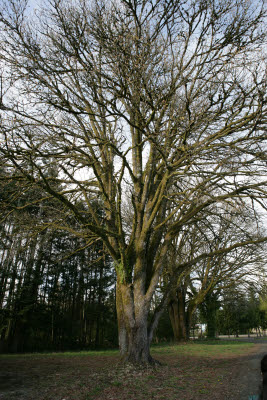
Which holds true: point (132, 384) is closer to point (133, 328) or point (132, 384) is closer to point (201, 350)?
point (133, 328)

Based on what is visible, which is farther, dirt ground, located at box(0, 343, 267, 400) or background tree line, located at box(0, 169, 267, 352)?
background tree line, located at box(0, 169, 267, 352)

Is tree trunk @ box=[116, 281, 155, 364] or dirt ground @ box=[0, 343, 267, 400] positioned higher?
tree trunk @ box=[116, 281, 155, 364]

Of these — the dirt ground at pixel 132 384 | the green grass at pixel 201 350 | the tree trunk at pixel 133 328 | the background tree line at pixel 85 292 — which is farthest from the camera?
the background tree line at pixel 85 292

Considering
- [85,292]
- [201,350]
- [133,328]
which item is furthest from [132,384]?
[85,292]

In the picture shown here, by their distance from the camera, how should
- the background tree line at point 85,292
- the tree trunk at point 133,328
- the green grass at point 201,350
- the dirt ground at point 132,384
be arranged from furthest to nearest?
1. the background tree line at point 85,292
2. the green grass at point 201,350
3. the tree trunk at point 133,328
4. the dirt ground at point 132,384

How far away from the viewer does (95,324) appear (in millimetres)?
22125

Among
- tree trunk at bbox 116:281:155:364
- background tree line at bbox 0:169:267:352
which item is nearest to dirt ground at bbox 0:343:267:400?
tree trunk at bbox 116:281:155:364

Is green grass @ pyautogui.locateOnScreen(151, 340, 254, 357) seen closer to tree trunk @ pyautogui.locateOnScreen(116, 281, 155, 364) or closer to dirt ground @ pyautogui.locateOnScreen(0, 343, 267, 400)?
dirt ground @ pyautogui.locateOnScreen(0, 343, 267, 400)

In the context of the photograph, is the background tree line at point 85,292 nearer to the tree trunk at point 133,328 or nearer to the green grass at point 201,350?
the green grass at point 201,350

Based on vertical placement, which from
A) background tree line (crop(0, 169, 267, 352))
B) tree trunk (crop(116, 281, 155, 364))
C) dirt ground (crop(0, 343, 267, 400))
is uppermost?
background tree line (crop(0, 169, 267, 352))

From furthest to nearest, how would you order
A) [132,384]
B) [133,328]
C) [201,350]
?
1. [201,350]
2. [133,328]
3. [132,384]

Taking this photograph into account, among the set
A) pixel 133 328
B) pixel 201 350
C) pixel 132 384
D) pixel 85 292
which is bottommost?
pixel 132 384

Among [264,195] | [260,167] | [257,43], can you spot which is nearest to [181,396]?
[264,195]

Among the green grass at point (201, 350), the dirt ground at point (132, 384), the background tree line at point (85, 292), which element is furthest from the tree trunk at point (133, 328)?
the background tree line at point (85, 292)
